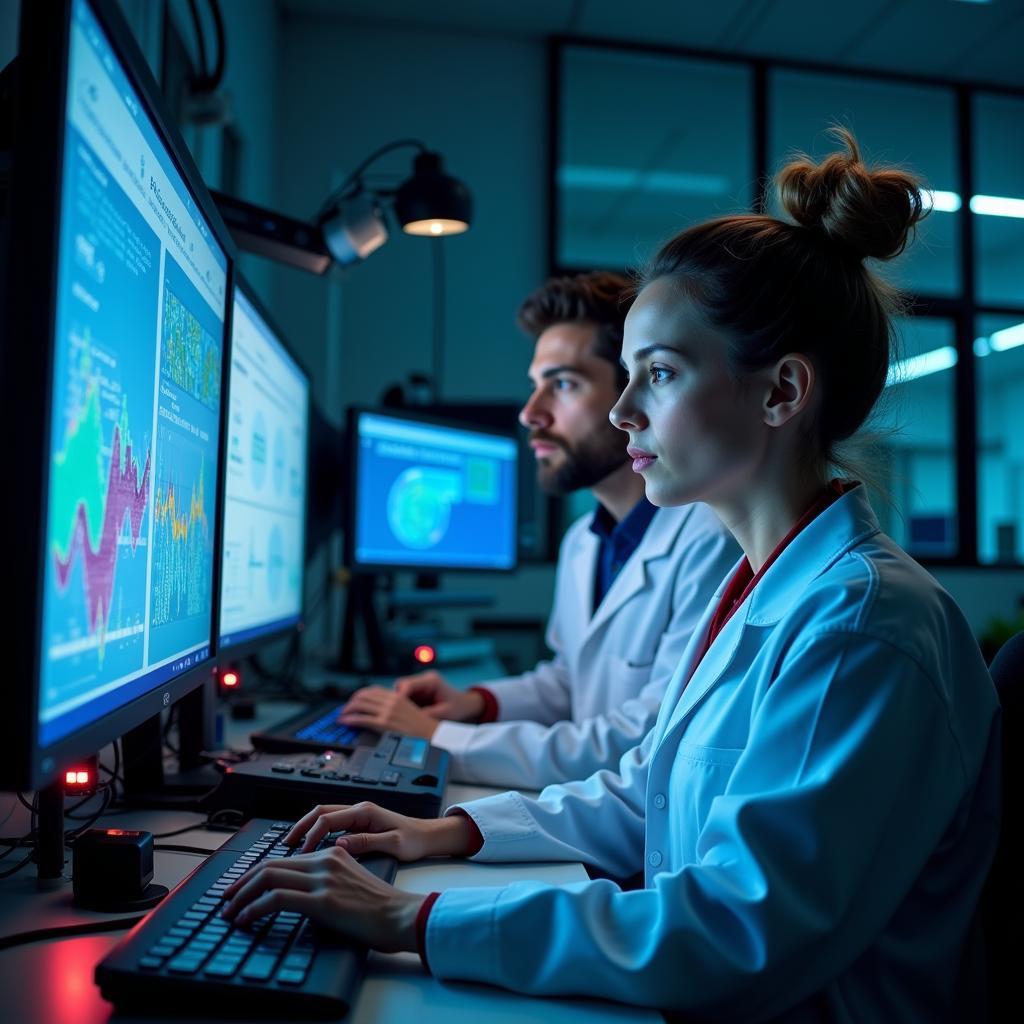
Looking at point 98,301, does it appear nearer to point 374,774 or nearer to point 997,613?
point 374,774

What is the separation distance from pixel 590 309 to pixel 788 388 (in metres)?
0.92


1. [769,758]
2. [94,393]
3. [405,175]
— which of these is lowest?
[769,758]

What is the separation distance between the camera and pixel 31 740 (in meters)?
0.46

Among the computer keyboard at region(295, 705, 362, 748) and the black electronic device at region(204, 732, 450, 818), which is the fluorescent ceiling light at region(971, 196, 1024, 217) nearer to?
the computer keyboard at region(295, 705, 362, 748)

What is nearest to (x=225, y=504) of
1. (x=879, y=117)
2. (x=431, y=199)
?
(x=431, y=199)

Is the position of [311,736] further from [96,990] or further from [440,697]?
[96,990]

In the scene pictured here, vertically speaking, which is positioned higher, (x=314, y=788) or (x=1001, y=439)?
(x=1001, y=439)

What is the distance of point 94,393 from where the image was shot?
543mm

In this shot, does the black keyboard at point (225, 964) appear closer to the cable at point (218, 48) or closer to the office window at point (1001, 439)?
the cable at point (218, 48)

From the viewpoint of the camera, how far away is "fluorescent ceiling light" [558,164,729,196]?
12.6ft

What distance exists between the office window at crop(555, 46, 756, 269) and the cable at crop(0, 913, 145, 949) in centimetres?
322

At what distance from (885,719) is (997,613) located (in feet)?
12.3

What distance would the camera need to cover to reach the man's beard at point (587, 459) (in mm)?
1679

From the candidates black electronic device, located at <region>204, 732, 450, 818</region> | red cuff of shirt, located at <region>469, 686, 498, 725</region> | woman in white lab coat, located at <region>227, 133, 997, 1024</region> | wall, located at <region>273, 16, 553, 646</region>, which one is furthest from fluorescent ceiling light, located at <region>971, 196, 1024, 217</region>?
black electronic device, located at <region>204, 732, 450, 818</region>
